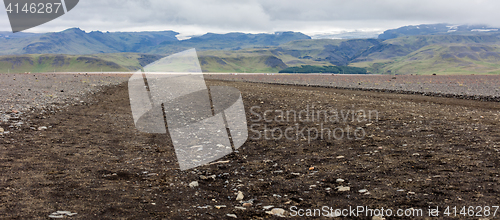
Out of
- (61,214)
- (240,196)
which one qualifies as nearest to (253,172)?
(240,196)

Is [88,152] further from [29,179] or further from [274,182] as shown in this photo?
[274,182]

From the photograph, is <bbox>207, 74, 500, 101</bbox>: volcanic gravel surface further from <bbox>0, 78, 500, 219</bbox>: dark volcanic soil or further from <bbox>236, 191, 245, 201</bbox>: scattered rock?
<bbox>236, 191, 245, 201</bbox>: scattered rock

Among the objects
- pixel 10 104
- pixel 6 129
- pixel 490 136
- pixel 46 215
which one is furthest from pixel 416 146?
pixel 10 104

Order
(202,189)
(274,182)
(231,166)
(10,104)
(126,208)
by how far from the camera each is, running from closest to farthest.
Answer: (126,208) → (202,189) → (274,182) → (231,166) → (10,104)

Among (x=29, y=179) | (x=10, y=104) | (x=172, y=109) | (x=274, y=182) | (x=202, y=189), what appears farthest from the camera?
(x=172, y=109)

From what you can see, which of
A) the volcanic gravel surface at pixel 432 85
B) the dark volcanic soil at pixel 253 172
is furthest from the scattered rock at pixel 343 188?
the volcanic gravel surface at pixel 432 85

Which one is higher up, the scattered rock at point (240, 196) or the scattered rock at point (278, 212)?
the scattered rock at point (278, 212)

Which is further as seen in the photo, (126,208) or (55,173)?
(55,173)

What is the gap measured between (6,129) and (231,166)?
8.69 metres

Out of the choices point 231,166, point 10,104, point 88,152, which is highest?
point 10,104

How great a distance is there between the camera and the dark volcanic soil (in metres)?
6.17

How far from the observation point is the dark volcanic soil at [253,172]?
6.17 m

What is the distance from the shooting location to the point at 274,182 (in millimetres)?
8164

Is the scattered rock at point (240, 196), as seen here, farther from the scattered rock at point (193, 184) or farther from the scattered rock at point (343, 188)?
the scattered rock at point (343, 188)
